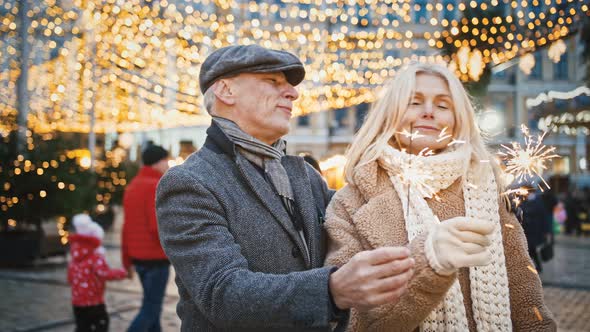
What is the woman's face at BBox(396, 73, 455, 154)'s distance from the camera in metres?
2.04

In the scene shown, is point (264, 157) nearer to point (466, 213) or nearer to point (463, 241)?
point (466, 213)

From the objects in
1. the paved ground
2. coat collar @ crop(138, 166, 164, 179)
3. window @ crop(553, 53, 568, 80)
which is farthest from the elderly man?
window @ crop(553, 53, 568, 80)

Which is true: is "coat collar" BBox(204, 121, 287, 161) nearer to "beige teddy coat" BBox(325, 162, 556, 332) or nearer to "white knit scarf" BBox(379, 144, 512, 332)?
"beige teddy coat" BBox(325, 162, 556, 332)

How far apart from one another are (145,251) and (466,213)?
360 centimetres

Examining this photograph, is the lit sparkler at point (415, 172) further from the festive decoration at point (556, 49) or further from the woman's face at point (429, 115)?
the festive decoration at point (556, 49)

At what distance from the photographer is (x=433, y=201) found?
2023 mm

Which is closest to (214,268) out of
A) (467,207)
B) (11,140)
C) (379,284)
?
(379,284)

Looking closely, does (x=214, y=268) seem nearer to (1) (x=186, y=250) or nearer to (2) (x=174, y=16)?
(1) (x=186, y=250)

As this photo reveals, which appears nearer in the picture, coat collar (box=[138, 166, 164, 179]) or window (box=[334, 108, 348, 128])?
coat collar (box=[138, 166, 164, 179])

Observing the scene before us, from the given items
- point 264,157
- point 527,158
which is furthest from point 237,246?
point 527,158

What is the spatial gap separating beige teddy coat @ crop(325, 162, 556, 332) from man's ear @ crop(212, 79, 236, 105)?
55 cm

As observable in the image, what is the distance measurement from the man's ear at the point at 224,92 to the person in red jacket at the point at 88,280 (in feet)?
11.4

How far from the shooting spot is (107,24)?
819cm

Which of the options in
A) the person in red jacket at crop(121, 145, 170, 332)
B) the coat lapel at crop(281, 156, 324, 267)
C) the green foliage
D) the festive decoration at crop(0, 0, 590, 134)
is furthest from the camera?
the green foliage
